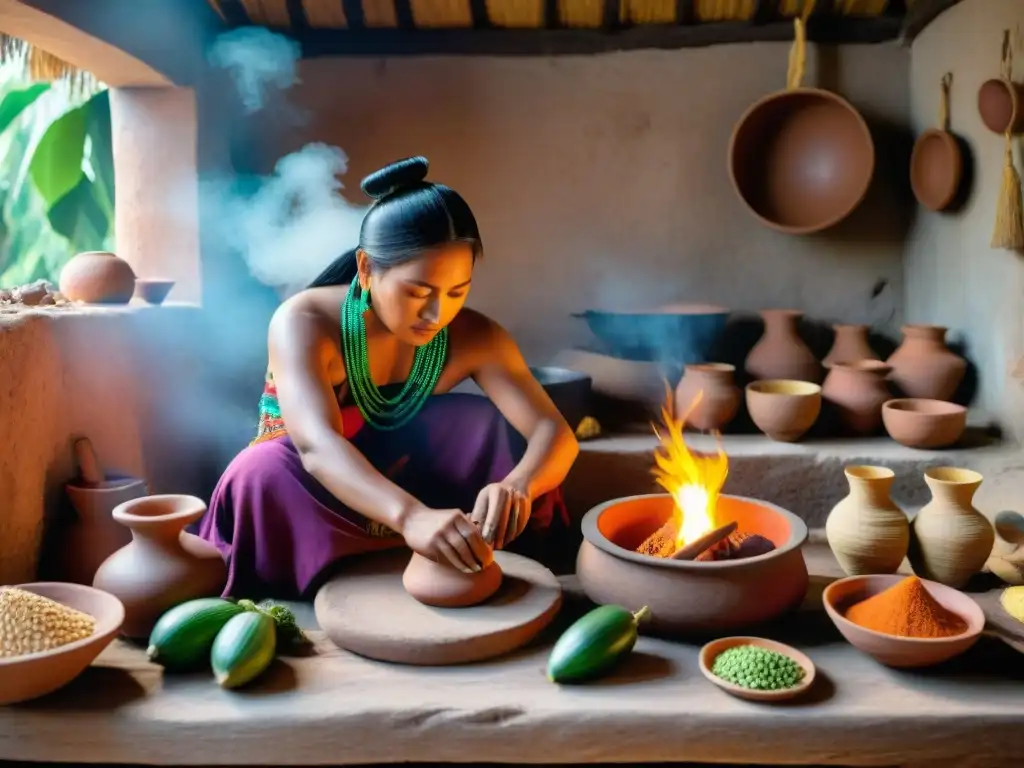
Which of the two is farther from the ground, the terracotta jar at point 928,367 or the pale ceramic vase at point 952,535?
the terracotta jar at point 928,367

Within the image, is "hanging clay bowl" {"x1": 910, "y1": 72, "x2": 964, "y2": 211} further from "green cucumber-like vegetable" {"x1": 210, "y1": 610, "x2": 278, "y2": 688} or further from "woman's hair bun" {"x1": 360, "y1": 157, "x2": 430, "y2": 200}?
"green cucumber-like vegetable" {"x1": 210, "y1": 610, "x2": 278, "y2": 688}

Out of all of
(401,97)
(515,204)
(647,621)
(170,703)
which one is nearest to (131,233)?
(401,97)

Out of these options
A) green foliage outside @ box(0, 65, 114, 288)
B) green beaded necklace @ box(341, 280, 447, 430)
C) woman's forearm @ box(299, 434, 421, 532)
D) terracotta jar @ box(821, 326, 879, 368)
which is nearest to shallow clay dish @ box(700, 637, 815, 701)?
woman's forearm @ box(299, 434, 421, 532)

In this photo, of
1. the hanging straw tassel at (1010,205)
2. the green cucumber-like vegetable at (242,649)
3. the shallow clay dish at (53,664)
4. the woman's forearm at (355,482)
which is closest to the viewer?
the shallow clay dish at (53,664)

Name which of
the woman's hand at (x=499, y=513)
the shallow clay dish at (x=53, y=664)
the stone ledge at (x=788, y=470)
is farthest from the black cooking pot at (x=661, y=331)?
the shallow clay dish at (x=53, y=664)

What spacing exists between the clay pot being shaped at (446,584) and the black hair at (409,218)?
701 mm

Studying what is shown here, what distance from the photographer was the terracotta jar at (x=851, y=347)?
348 centimetres

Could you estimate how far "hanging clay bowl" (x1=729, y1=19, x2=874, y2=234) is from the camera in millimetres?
3613

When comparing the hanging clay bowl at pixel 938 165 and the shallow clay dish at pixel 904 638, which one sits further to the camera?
the hanging clay bowl at pixel 938 165

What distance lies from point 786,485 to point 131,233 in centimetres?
265

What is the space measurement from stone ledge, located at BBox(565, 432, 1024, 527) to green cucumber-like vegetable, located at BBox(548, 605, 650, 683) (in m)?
1.20

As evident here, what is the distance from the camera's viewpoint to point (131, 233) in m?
3.43

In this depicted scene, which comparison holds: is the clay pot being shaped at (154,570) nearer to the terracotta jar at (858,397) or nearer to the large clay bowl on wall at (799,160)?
the terracotta jar at (858,397)

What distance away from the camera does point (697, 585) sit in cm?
189
